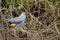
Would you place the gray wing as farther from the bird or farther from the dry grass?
the dry grass

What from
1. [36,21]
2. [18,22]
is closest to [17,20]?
[18,22]

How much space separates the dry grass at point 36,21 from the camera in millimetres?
6133

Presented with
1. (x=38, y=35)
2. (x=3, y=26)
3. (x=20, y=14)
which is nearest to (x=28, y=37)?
(x=38, y=35)

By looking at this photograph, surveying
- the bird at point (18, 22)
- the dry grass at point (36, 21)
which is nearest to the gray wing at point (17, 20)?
the bird at point (18, 22)

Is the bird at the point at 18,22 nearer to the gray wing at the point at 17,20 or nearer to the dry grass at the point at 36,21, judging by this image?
the gray wing at the point at 17,20

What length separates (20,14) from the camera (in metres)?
7.19

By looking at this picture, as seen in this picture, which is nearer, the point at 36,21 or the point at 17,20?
the point at 17,20

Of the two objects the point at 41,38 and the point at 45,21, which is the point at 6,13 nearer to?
the point at 45,21

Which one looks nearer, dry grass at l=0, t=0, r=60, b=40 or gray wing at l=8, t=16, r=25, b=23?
dry grass at l=0, t=0, r=60, b=40

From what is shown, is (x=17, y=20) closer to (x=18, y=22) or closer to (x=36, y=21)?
(x=18, y=22)

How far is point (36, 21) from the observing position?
6.54m

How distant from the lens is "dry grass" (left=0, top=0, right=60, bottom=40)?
613 centimetres

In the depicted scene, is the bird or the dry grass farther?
the bird

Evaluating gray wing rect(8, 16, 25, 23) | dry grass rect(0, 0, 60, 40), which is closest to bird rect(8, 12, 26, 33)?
gray wing rect(8, 16, 25, 23)
